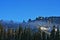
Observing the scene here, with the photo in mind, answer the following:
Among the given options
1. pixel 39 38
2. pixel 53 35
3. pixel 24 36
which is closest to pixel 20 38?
pixel 24 36

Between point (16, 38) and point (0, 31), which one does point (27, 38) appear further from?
point (0, 31)

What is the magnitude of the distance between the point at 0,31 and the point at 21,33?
1106cm

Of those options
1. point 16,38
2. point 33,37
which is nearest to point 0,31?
point 16,38

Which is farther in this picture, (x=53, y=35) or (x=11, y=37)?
(x=11, y=37)

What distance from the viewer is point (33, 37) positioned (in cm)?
10769

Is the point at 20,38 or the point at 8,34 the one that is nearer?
the point at 20,38

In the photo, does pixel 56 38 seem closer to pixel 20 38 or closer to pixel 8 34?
pixel 20 38

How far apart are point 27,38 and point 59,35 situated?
1505 cm

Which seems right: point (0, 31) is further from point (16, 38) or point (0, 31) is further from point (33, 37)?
point (33, 37)

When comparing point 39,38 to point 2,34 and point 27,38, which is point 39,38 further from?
point 2,34

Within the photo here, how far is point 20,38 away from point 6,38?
9.48 metres

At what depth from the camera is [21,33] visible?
111625 millimetres

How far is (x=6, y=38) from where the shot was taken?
→ 112 m

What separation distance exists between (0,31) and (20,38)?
46.5ft
